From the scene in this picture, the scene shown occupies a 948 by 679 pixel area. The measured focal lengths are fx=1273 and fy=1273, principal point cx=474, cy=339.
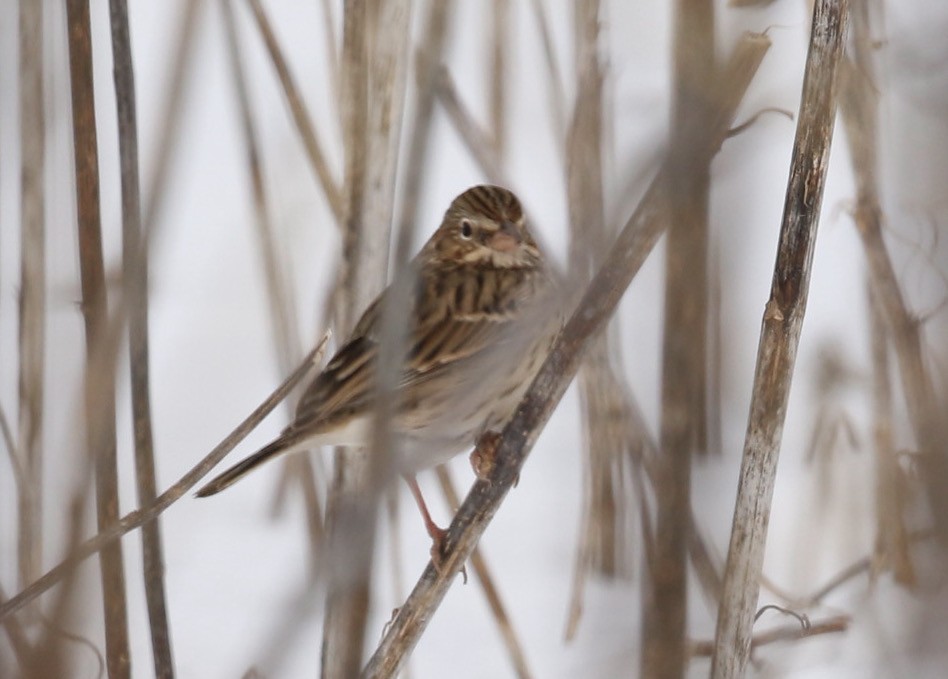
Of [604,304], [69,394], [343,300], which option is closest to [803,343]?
[343,300]

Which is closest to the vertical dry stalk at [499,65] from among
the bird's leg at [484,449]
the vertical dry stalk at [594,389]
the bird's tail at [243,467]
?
the vertical dry stalk at [594,389]

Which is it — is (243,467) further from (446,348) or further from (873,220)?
A: (873,220)

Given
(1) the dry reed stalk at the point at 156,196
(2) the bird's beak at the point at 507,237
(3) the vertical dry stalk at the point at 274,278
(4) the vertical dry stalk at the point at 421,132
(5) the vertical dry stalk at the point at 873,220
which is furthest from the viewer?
(3) the vertical dry stalk at the point at 274,278

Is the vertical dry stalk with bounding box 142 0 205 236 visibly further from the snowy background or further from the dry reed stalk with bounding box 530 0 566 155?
the dry reed stalk with bounding box 530 0 566 155

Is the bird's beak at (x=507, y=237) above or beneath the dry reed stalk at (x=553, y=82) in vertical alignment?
beneath

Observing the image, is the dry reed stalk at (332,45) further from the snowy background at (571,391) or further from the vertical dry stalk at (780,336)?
the vertical dry stalk at (780,336)

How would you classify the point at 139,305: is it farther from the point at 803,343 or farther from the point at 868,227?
the point at 803,343

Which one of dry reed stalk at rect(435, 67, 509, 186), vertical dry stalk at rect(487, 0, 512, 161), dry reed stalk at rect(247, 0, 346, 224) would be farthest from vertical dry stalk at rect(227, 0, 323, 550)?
vertical dry stalk at rect(487, 0, 512, 161)
